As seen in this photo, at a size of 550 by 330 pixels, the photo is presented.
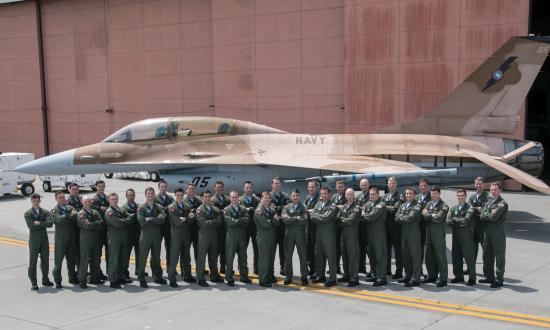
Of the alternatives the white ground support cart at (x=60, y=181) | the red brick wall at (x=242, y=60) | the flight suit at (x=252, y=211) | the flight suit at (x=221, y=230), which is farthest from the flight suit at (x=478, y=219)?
the white ground support cart at (x=60, y=181)

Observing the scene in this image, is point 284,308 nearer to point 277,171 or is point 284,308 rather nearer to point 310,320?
point 310,320

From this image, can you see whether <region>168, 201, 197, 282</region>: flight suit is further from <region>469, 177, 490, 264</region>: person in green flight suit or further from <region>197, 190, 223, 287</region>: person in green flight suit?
<region>469, 177, 490, 264</region>: person in green flight suit

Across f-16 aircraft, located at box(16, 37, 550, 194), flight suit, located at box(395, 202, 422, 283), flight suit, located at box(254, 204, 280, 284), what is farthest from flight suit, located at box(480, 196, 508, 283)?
f-16 aircraft, located at box(16, 37, 550, 194)

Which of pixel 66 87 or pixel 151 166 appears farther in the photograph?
pixel 66 87

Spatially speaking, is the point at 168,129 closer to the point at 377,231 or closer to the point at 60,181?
the point at 377,231

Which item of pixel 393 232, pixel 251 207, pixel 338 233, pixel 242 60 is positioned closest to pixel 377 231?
pixel 393 232

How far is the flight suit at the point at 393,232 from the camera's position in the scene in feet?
31.7

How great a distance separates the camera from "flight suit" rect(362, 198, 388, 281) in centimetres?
927

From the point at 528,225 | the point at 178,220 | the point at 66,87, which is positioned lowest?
A: the point at 528,225

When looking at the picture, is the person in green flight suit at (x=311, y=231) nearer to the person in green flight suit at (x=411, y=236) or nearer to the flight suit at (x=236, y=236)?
the flight suit at (x=236, y=236)

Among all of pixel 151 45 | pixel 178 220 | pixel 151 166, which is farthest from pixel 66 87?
pixel 178 220

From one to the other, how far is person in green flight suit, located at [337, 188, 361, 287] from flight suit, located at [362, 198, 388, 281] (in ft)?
0.61

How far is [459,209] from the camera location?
9.24m

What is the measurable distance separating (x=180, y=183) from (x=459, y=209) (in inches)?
293
